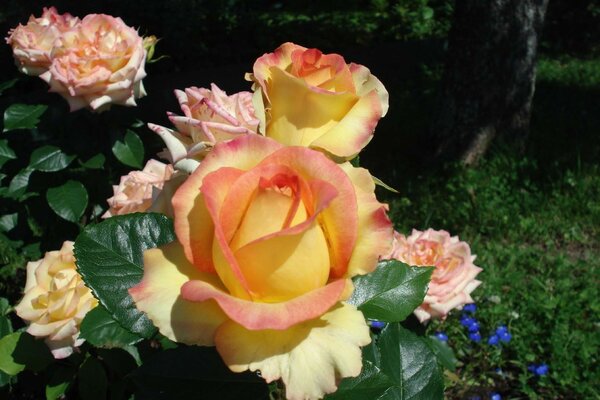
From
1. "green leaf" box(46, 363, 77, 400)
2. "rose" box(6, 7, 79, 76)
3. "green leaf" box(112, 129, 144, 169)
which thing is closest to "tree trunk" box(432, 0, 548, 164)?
"green leaf" box(112, 129, 144, 169)

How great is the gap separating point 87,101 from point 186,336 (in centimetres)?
125

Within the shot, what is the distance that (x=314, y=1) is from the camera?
7898mm

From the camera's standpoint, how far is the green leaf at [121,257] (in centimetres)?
65

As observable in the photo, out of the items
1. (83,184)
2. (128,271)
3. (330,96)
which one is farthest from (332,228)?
(83,184)

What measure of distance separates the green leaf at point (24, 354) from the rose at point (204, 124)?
789 millimetres

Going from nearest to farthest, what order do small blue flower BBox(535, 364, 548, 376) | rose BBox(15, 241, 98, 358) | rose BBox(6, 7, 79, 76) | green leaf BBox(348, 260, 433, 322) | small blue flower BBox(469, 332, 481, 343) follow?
green leaf BBox(348, 260, 433, 322) → rose BBox(15, 241, 98, 358) → rose BBox(6, 7, 79, 76) → small blue flower BBox(535, 364, 548, 376) → small blue flower BBox(469, 332, 481, 343)

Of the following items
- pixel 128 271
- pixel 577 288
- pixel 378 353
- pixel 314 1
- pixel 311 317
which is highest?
pixel 311 317

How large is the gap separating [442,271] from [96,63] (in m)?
0.95

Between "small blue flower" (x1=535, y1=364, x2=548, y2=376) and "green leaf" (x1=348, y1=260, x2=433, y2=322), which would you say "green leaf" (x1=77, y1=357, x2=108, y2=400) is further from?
"small blue flower" (x1=535, y1=364, x2=548, y2=376)

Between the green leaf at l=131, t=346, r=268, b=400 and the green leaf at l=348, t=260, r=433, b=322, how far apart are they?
135 millimetres

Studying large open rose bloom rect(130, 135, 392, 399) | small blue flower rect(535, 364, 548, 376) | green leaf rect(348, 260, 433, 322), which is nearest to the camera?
large open rose bloom rect(130, 135, 392, 399)

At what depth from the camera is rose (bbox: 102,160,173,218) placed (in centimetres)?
91

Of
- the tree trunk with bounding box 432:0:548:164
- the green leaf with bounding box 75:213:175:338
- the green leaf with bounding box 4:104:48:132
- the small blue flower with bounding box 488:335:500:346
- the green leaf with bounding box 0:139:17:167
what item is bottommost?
the small blue flower with bounding box 488:335:500:346

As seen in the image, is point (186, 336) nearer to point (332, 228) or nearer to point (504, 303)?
point (332, 228)
